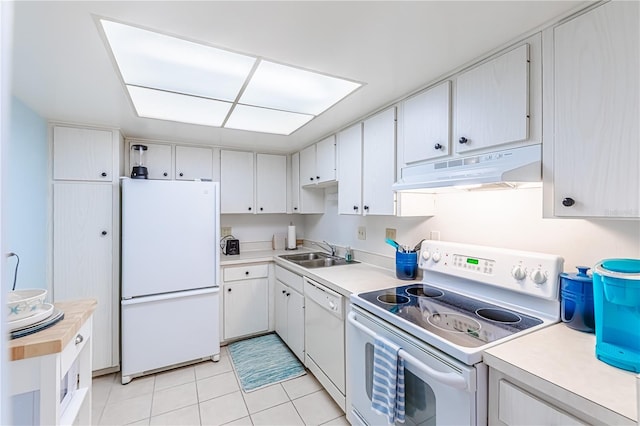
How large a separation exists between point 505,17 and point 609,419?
132 cm

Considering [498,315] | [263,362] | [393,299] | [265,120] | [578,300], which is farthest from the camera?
[263,362]

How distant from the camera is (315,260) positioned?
9.42 ft

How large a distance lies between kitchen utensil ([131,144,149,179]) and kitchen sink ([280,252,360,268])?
4.89 ft

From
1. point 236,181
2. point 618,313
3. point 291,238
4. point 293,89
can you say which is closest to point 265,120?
point 293,89

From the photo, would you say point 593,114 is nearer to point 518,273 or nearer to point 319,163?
point 518,273

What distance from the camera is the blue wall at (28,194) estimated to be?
68.9 inches

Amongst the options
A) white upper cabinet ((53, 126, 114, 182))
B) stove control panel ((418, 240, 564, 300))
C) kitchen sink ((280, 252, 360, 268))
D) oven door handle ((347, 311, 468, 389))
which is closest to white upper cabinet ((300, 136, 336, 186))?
kitchen sink ((280, 252, 360, 268))

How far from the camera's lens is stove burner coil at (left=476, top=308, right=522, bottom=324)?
127cm

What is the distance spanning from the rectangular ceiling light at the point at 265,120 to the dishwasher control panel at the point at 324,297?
1300mm

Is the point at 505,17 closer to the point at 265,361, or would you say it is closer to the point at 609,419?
the point at 609,419

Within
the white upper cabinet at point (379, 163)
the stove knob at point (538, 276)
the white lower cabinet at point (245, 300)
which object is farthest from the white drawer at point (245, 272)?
the stove knob at point (538, 276)

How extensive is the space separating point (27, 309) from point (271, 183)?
2.51m

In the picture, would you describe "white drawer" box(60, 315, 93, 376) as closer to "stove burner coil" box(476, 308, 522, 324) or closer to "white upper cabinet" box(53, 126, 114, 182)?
"white upper cabinet" box(53, 126, 114, 182)

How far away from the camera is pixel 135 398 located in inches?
81.4
